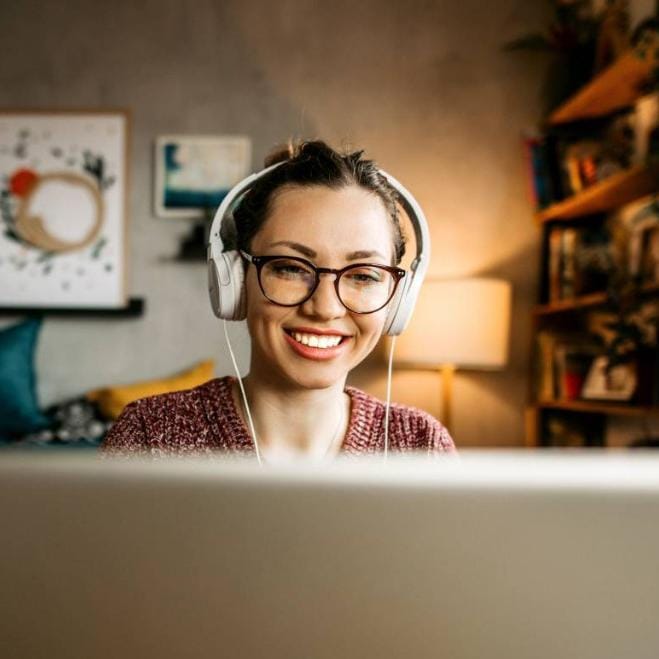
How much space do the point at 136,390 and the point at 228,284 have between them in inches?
80.2

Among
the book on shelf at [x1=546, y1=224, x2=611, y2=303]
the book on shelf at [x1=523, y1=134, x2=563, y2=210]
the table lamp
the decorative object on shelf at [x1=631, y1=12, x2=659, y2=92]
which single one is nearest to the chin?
the decorative object on shelf at [x1=631, y1=12, x2=659, y2=92]

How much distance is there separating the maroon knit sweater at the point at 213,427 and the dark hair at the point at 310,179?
0.57 feet

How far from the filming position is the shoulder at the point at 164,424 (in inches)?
29.6

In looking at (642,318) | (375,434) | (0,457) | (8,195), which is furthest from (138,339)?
(0,457)

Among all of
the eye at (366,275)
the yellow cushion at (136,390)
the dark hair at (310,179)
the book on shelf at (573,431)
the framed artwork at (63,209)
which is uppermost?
the framed artwork at (63,209)

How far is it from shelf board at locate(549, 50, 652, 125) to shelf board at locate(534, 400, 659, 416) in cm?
100

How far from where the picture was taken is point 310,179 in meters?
0.71

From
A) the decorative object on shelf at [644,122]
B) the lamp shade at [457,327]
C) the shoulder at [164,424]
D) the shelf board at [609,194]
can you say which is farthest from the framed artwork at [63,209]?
the shoulder at [164,424]

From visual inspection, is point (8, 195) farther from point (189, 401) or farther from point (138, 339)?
point (189, 401)

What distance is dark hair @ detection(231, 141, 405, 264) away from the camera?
2.34 feet

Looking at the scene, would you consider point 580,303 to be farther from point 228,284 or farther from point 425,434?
point 228,284

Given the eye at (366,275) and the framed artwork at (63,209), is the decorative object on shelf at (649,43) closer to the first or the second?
the eye at (366,275)

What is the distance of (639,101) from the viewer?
2488 mm

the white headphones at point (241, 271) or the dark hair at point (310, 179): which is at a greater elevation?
the dark hair at point (310, 179)
